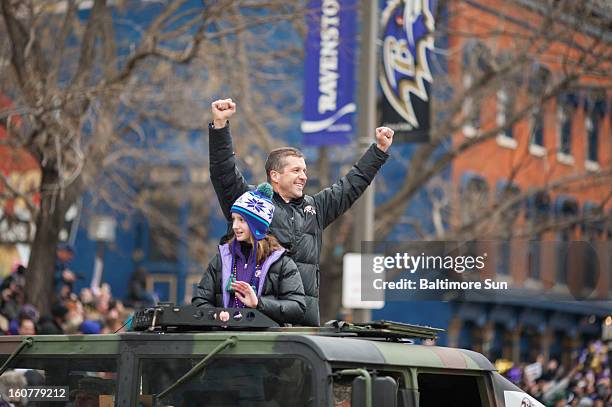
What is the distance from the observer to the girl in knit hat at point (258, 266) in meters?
5.96

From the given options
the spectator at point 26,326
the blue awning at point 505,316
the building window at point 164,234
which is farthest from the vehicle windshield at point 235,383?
the blue awning at point 505,316

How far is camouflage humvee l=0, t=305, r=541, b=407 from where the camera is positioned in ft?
17.1

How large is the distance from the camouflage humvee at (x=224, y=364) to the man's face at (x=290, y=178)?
3.07 feet

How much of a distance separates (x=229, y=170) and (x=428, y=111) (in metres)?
8.48

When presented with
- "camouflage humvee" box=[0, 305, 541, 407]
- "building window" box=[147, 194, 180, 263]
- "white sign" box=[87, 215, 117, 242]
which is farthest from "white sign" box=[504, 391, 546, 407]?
"white sign" box=[87, 215, 117, 242]

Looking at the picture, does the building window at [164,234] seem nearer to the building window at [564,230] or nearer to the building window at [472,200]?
the building window at [472,200]

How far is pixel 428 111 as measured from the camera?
579 inches

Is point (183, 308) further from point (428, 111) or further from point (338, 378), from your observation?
point (428, 111)

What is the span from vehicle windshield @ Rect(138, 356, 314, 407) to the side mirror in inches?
9.0

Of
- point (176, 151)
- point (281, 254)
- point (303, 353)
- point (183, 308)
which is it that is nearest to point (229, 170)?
point (281, 254)

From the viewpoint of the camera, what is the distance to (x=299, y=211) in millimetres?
6500

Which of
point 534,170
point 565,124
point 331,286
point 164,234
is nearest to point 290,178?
point 331,286

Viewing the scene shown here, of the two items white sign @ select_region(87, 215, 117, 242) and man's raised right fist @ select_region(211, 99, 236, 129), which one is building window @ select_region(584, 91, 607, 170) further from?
man's raised right fist @ select_region(211, 99, 236, 129)

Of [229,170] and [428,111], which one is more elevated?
[428,111]
